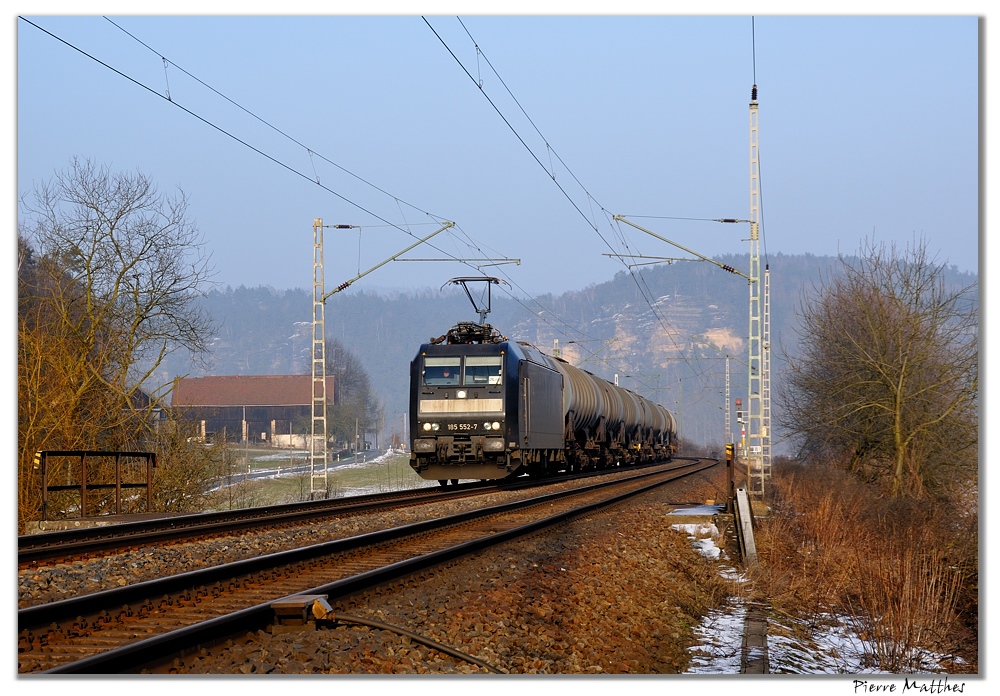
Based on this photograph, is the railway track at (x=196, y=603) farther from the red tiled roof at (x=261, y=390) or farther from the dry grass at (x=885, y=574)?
the red tiled roof at (x=261, y=390)

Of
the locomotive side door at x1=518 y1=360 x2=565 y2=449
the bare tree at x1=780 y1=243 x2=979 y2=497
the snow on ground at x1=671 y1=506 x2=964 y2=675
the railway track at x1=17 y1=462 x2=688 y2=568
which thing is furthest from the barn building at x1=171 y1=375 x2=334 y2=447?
the snow on ground at x1=671 y1=506 x2=964 y2=675

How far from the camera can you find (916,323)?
84.5 ft

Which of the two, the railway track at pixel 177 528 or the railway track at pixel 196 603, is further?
the railway track at pixel 177 528

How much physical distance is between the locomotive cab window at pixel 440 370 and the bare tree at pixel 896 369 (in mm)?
11501

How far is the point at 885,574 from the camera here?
38.3 feet

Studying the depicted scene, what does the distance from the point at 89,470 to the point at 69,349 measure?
8.15ft

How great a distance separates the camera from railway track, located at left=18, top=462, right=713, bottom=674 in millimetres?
6285

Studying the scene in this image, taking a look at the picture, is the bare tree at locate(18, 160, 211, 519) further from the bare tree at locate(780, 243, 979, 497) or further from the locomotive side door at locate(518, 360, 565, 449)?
the bare tree at locate(780, 243, 979, 497)

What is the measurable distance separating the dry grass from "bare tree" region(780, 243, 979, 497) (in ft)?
8.84

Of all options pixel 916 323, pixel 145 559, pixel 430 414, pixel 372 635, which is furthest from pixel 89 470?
pixel 916 323

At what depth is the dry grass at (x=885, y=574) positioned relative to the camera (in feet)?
33.2

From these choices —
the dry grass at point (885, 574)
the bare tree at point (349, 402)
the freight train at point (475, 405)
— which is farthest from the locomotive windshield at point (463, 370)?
the bare tree at point (349, 402)

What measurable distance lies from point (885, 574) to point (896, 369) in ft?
53.6

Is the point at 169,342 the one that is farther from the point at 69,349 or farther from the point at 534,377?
the point at 534,377
